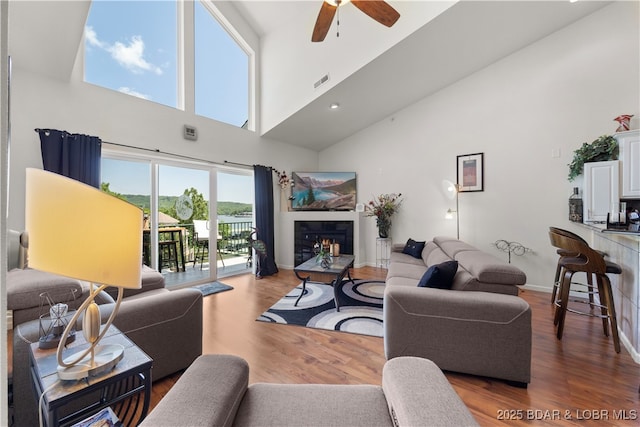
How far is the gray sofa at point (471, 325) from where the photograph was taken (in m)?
1.65

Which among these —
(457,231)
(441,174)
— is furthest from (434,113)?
(457,231)

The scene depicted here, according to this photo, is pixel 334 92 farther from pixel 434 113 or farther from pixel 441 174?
pixel 441 174

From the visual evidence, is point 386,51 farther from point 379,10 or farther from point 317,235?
point 317,235

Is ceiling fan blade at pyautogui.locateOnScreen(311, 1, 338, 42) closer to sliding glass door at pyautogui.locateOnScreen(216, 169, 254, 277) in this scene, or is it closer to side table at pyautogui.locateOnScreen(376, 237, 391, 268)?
sliding glass door at pyautogui.locateOnScreen(216, 169, 254, 277)

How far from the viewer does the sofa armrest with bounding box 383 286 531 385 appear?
Result: 165 cm

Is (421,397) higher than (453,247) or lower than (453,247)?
lower

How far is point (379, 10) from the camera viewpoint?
226cm

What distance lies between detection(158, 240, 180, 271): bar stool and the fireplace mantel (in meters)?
1.90

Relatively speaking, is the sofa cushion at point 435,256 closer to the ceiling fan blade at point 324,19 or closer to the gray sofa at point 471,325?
the gray sofa at point 471,325

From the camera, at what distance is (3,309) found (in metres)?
0.43

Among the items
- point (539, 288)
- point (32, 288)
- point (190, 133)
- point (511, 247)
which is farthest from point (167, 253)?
point (539, 288)

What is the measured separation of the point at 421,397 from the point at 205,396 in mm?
727

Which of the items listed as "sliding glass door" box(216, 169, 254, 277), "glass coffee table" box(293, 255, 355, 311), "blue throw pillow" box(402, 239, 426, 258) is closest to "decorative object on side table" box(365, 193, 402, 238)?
"blue throw pillow" box(402, 239, 426, 258)


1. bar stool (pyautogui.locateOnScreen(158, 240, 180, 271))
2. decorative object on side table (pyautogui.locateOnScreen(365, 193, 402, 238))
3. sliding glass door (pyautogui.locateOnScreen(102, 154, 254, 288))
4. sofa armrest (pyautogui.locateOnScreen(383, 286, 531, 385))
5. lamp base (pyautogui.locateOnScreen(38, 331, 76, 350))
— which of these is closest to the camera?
lamp base (pyautogui.locateOnScreen(38, 331, 76, 350))
